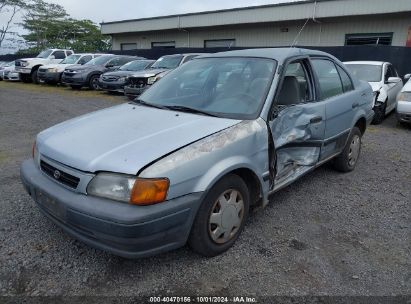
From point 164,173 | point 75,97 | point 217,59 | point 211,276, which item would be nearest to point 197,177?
point 164,173

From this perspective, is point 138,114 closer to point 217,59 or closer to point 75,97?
point 217,59

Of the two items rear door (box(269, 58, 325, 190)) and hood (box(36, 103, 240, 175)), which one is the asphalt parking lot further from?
hood (box(36, 103, 240, 175))

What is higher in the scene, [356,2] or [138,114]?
[356,2]

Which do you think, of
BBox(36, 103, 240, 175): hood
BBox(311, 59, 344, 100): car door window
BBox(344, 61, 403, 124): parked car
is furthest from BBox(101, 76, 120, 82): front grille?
BBox(36, 103, 240, 175): hood

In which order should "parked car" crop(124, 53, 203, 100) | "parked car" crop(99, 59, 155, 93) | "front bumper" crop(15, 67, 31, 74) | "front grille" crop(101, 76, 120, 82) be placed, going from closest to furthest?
1. "parked car" crop(124, 53, 203, 100)
2. "parked car" crop(99, 59, 155, 93)
3. "front grille" crop(101, 76, 120, 82)
4. "front bumper" crop(15, 67, 31, 74)

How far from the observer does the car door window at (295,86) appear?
11.6 ft

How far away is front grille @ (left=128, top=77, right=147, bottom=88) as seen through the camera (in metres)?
11.6

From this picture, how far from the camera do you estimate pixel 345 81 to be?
4602 millimetres

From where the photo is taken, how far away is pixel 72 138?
2779 mm

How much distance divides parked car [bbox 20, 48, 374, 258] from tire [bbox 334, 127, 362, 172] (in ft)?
1.72

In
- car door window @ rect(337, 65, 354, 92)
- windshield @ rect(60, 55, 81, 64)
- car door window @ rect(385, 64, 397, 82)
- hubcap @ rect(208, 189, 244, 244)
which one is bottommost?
hubcap @ rect(208, 189, 244, 244)

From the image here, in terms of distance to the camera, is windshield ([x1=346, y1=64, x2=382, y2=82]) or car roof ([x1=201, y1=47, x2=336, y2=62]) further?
windshield ([x1=346, y1=64, x2=382, y2=82])

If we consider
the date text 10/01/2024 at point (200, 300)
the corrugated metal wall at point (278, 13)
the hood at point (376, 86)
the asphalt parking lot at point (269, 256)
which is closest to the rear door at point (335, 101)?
the asphalt parking lot at point (269, 256)

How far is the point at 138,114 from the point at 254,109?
41.0 inches
